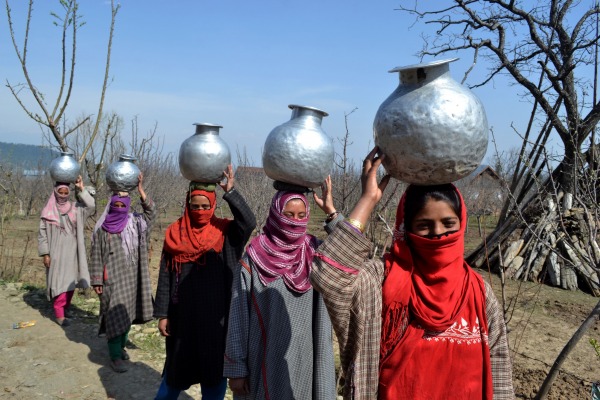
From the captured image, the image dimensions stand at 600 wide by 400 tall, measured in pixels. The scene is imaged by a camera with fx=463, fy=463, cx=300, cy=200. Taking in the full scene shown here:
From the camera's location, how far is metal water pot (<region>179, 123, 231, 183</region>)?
109 inches

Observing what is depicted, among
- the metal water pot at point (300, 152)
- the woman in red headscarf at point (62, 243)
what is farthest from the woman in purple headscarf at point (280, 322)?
the woman in red headscarf at point (62, 243)

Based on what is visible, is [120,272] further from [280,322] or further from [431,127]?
[431,127]

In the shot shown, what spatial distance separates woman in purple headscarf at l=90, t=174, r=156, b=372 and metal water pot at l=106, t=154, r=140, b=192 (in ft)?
0.57

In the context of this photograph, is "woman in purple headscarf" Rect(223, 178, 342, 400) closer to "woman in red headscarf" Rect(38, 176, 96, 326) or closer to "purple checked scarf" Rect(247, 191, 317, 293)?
"purple checked scarf" Rect(247, 191, 317, 293)

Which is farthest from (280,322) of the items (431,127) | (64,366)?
(64,366)

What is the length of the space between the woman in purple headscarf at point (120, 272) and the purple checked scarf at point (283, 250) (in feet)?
7.08

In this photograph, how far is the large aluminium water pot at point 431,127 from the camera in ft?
4.22

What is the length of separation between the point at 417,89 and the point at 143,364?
4.09m

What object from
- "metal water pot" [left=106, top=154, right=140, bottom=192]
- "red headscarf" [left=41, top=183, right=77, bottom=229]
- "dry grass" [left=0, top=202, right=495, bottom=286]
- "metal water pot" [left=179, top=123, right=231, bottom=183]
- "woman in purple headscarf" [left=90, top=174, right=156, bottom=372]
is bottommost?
"dry grass" [left=0, top=202, right=495, bottom=286]

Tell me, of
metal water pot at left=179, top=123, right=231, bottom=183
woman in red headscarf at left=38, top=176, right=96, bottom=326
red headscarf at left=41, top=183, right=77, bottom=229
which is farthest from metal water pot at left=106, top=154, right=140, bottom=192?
red headscarf at left=41, top=183, right=77, bottom=229

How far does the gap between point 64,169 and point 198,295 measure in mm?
2968

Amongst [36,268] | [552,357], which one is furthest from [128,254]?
[36,268]

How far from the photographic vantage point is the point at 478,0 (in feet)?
32.3

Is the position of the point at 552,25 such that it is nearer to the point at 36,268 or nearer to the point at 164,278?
the point at 164,278
